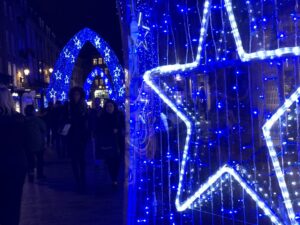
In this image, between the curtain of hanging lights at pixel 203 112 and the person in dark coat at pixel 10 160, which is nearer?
the person in dark coat at pixel 10 160

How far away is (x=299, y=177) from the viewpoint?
596cm

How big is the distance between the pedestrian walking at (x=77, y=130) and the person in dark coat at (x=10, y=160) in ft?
14.7

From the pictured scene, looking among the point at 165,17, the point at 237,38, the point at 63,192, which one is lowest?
the point at 63,192

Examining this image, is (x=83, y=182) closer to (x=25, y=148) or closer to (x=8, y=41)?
(x=25, y=148)

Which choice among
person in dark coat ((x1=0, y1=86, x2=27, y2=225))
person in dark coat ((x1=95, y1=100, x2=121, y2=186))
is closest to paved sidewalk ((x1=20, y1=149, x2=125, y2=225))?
person in dark coat ((x1=95, y1=100, x2=121, y2=186))

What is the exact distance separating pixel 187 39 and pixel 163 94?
93 centimetres

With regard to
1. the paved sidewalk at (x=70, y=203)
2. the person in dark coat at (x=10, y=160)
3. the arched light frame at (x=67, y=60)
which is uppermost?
the arched light frame at (x=67, y=60)

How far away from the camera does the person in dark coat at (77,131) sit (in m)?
9.88

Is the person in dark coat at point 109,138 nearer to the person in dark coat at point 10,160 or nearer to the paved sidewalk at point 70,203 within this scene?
the paved sidewalk at point 70,203

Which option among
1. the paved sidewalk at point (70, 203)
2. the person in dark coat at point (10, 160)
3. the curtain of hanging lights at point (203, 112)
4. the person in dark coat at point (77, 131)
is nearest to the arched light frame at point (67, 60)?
the paved sidewalk at point (70, 203)

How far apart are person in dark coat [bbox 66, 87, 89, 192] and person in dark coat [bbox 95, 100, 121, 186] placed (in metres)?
0.29

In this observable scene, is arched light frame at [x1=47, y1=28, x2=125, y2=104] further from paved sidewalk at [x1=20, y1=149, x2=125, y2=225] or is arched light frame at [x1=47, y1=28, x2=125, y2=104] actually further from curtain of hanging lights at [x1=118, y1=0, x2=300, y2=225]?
curtain of hanging lights at [x1=118, y1=0, x2=300, y2=225]

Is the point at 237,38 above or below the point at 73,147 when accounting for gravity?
above

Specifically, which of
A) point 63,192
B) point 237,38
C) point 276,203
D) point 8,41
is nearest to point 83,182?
point 63,192
